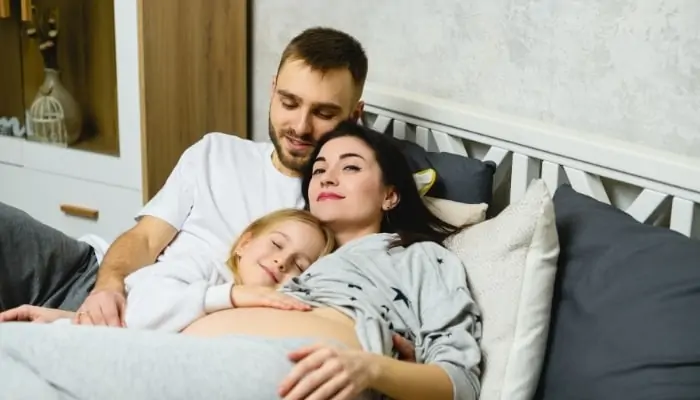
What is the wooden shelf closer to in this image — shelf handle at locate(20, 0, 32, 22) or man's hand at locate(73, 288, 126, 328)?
shelf handle at locate(20, 0, 32, 22)

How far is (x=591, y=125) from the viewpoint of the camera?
1.99 m

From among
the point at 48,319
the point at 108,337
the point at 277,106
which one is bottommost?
Answer: the point at 48,319

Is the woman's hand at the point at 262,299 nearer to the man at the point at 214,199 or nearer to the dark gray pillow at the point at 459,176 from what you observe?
the man at the point at 214,199

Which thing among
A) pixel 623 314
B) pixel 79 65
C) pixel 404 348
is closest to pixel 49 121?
pixel 79 65

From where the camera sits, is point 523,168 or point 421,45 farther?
point 421,45

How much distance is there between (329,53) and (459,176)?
385mm

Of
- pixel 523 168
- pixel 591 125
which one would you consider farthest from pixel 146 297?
pixel 591 125

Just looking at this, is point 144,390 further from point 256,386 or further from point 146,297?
point 146,297

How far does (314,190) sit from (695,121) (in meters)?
0.73

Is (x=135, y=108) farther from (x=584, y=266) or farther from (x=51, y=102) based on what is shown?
(x=584, y=266)

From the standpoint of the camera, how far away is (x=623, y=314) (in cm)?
148

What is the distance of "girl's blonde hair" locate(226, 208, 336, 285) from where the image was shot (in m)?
1.87

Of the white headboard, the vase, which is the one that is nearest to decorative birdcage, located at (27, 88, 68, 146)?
the vase

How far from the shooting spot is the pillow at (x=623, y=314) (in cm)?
140
